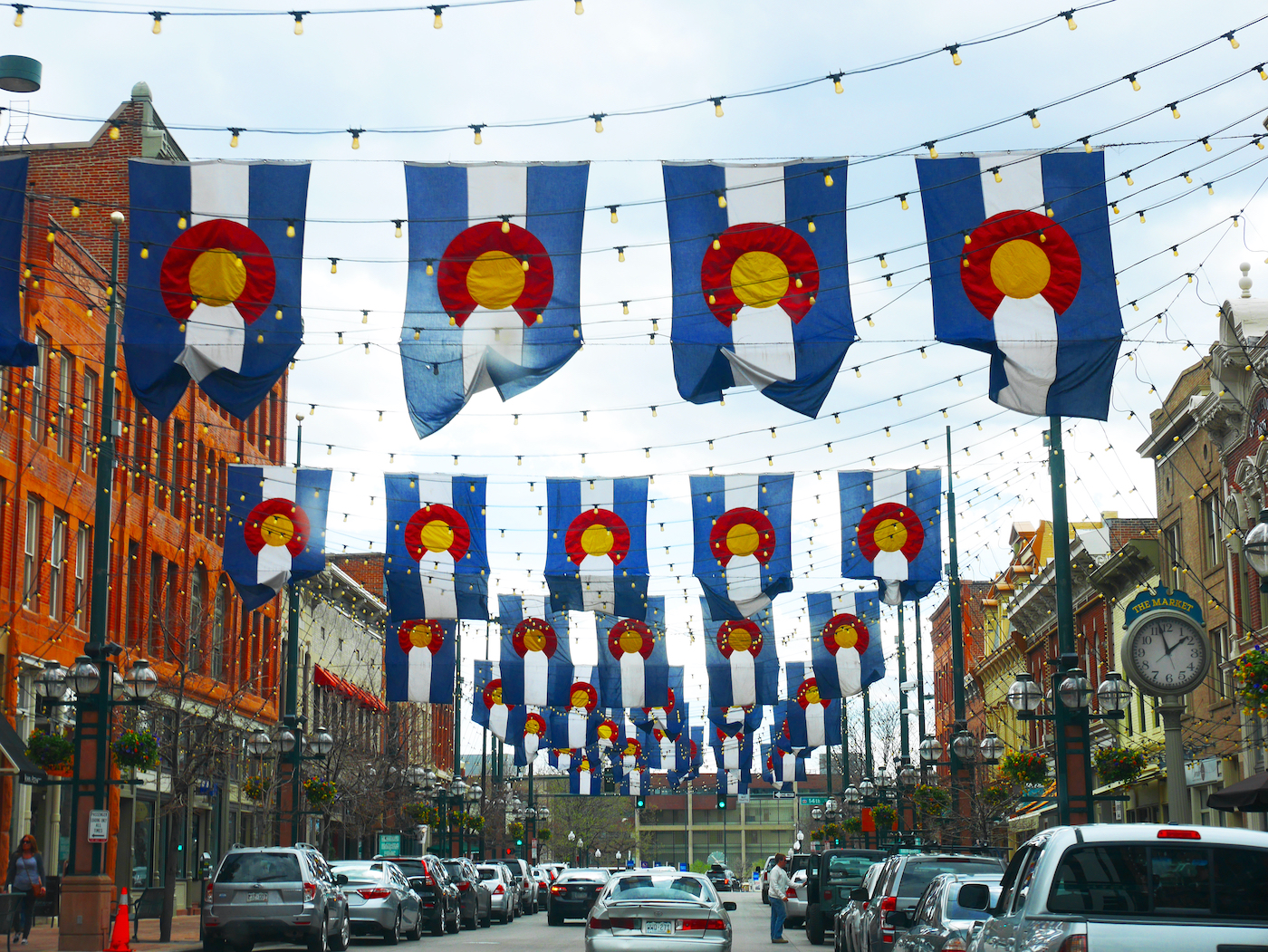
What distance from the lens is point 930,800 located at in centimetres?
4469

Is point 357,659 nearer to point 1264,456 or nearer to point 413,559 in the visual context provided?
point 413,559

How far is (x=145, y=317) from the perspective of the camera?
19.3 meters

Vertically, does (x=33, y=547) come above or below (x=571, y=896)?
above

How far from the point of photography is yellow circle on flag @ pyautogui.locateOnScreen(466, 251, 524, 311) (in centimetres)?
1950

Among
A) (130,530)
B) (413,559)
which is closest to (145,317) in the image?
(413,559)

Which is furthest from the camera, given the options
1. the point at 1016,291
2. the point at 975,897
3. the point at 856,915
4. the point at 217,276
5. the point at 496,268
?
the point at 856,915

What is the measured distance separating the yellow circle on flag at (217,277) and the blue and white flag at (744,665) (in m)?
24.2

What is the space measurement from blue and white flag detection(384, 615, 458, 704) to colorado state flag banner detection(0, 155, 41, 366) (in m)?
22.4

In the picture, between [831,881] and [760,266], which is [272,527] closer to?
[831,881]

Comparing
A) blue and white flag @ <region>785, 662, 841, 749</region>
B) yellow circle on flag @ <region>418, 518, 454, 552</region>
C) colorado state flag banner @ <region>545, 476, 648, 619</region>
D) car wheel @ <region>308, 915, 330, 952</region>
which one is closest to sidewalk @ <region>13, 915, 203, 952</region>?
car wheel @ <region>308, 915, 330, 952</region>

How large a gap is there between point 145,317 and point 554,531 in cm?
1461

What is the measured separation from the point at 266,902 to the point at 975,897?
50.0ft

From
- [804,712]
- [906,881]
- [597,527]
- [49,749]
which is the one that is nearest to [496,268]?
[906,881]

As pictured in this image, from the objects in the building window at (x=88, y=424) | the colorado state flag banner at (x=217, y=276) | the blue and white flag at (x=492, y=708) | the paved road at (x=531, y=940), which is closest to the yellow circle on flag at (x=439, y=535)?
the paved road at (x=531, y=940)
